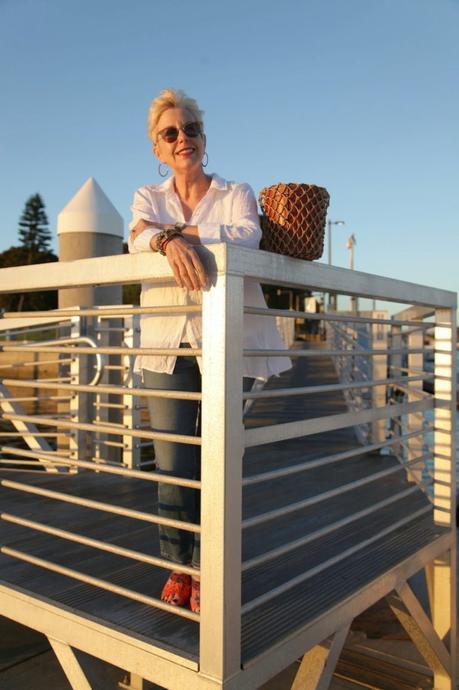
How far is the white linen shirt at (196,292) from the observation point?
1.95 meters

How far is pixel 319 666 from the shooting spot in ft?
7.15

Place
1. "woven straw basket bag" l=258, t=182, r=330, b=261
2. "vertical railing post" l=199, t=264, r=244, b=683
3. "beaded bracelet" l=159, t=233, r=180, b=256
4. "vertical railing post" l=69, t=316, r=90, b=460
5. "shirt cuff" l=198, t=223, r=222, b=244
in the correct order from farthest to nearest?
"vertical railing post" l=69, t=316, r=90, b=460 → "woven straw basket bag" l=258, t=182, r=330, b=261 → "shirt cuff" l=198, t=223, r=222, b=244 → "beaded bracelet" l=159, t=233, r=180, b=256 → "vertical railing post" l=199, t=264, r=244, b=683

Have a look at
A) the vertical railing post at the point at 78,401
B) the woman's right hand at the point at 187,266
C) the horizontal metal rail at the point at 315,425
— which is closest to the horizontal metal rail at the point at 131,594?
the horizontal metal rail at the point at 315,425

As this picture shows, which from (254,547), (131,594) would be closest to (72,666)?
(131,594)

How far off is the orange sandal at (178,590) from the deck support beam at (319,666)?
0.52m

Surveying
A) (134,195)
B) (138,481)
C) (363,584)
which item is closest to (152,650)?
(363,584)

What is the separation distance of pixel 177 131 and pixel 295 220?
59 cm

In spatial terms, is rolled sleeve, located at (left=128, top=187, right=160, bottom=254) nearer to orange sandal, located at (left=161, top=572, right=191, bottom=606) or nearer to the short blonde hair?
the short blonde hair

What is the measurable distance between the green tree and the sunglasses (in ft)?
218

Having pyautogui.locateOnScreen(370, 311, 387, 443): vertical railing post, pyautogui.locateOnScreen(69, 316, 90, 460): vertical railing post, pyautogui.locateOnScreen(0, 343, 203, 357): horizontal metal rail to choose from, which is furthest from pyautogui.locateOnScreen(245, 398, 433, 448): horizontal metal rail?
pyautogui.locateOnScreen(69, 316, 90, 460): vertical railing post

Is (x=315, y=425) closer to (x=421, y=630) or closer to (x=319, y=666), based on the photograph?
(x=319, y=666)

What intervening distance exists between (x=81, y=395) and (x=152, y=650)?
3242 millimetres

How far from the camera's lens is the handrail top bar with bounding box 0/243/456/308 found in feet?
5.32

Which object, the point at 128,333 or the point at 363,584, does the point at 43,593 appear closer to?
the point at 363,584
